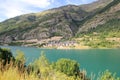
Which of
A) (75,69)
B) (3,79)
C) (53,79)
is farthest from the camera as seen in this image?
(75,69)

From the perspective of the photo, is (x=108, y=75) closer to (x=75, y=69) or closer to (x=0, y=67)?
(x=75, y=69)

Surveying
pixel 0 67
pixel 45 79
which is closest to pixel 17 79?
pixel 45 79

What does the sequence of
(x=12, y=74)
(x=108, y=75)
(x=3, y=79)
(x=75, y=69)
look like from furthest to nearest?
(x=75, y=69) → (x=108, y=75) → (x=12, y=74) → (x=3, y=79)

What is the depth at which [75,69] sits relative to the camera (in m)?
94.8

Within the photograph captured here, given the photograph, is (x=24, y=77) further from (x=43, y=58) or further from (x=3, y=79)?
(x=43, y=58)

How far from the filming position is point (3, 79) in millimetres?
7969

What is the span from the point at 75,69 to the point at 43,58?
11.9m

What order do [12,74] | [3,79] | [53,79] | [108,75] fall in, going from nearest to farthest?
[3,79]
[12,74]
[53,79]
[108,75]

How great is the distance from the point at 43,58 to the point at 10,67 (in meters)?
85.9

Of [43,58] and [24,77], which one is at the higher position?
[24,77]

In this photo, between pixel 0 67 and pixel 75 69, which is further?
pixel 75 69

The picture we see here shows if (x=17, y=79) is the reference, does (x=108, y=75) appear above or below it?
below

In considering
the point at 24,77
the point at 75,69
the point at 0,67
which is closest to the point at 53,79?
the point at 24,77

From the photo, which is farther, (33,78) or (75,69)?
(75,69)
